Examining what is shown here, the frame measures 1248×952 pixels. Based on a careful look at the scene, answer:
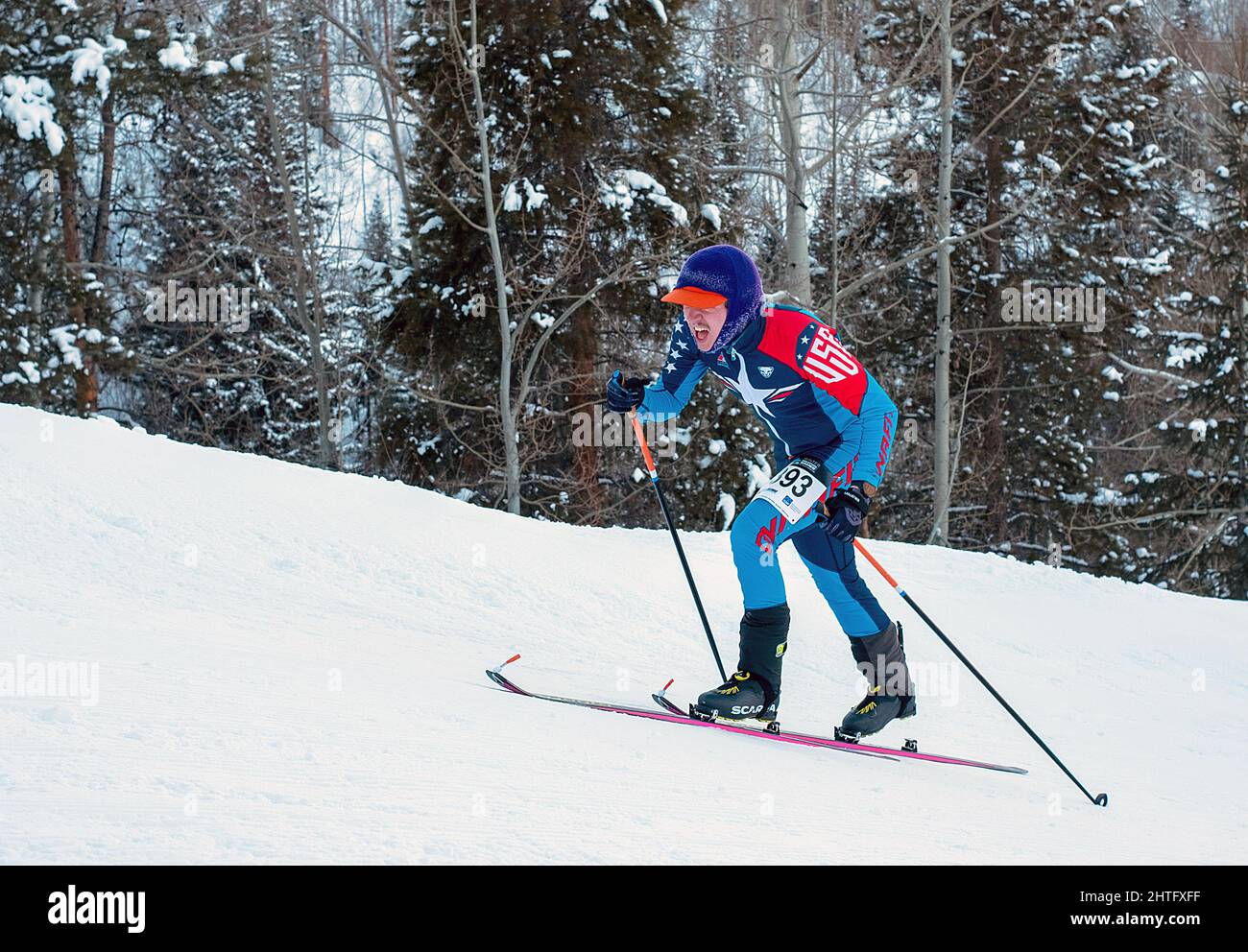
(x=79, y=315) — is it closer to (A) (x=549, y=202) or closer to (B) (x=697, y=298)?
(A) (x=549, y=202)

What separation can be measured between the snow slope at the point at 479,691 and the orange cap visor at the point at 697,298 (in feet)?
5.38

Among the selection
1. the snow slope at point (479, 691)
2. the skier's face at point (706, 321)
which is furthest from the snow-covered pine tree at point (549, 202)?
the skier's face at point (706, 321)

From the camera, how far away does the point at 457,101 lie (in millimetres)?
15125

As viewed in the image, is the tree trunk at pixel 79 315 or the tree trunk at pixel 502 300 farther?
the tree trunk at pixel 79 315

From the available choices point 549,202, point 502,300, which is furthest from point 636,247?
point 502,300

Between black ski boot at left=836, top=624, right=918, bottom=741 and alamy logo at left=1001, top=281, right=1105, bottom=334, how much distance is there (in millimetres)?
16789

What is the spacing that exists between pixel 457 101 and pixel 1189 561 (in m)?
12.7

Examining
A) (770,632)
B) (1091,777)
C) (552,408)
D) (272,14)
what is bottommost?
(1091,777)

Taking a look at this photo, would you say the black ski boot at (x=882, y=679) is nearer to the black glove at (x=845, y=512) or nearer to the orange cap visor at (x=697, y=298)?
the black glove at (x=845, y=512)

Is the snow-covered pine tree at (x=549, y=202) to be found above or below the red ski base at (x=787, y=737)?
above
